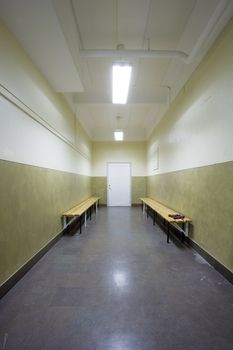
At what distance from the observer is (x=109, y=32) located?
2580 millimetres

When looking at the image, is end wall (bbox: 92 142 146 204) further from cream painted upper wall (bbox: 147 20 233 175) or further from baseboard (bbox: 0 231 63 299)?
baseboard (bbox: 0 231 63 299)

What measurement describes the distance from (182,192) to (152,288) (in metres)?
2.16

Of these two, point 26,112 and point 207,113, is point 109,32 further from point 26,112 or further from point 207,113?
point 207,113

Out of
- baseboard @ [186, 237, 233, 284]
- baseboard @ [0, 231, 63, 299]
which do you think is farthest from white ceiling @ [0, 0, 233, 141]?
baseboard @ [186, 237, 233, 284]

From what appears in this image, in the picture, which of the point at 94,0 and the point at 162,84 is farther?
the point at 162,84

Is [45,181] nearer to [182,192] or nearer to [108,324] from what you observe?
[108,324]

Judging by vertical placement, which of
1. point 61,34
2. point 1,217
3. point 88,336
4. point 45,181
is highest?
point 61,34

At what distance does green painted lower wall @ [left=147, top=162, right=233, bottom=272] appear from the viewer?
7.36 feet

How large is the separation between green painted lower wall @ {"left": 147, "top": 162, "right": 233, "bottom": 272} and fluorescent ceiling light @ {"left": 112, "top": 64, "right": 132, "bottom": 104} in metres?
1.87

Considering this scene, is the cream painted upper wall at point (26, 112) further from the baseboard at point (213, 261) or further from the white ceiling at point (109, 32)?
the baseboard at point (213, 261)

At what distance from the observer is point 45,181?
3.11m

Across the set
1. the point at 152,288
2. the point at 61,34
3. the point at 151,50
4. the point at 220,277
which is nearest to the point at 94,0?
the point at 61,34

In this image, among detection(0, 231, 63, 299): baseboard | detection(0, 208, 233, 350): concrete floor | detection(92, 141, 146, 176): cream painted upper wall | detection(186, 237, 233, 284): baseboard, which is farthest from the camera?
detection(92, 141, 146, 176): cream painted upper wall

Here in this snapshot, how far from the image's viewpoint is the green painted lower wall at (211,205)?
88.4 inches
